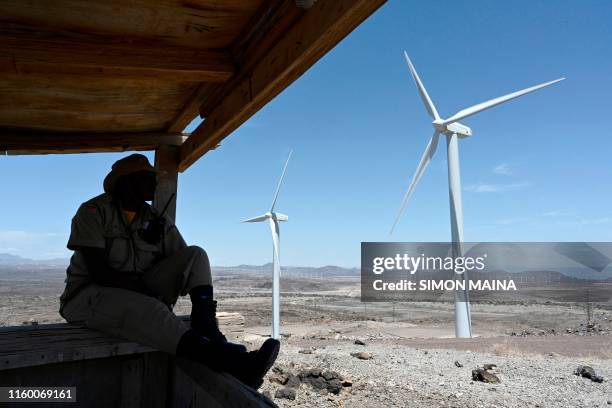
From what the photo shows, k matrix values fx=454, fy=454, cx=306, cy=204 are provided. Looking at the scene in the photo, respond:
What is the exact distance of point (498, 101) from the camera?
52.9 ft

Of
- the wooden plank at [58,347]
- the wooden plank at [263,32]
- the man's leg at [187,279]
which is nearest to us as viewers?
the wooden plank at [58,347]

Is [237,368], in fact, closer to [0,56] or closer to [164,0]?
[164,0]

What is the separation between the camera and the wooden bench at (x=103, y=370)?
1926 millimetres

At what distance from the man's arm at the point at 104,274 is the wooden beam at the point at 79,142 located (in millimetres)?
2083

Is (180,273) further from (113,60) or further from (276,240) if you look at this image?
(276,240)

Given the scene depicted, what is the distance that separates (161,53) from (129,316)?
1.49 m

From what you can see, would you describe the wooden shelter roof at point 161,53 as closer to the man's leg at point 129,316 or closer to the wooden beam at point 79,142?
the wooden beam at point 79,142

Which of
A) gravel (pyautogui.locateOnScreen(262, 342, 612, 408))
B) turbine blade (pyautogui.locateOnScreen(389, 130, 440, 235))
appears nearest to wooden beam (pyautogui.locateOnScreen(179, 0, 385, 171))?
gravel (pyautogui.locateOnScreen(262, 342, 612, 408))

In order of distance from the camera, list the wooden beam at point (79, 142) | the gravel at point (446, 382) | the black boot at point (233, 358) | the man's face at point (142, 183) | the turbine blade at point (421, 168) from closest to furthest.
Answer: the black boot at point (233, 358), the man's face at point (142, 183), the wooden beam at point (79, 142), the gravel at point (446, 382), the turbine blade at point (421, 168)

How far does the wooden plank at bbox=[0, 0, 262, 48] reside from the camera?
2145mm

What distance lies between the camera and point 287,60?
7.63ft

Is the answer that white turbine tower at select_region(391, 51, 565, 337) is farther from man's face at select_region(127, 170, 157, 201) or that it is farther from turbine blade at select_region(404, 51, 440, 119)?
man's face at select_region(127, 170, 157, 201)

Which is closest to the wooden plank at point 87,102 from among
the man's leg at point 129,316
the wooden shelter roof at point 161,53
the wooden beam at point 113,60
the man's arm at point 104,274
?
the wooden shelter roof at point 161,53

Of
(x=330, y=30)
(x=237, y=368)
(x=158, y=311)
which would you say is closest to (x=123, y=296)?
(x=158, y=311)
